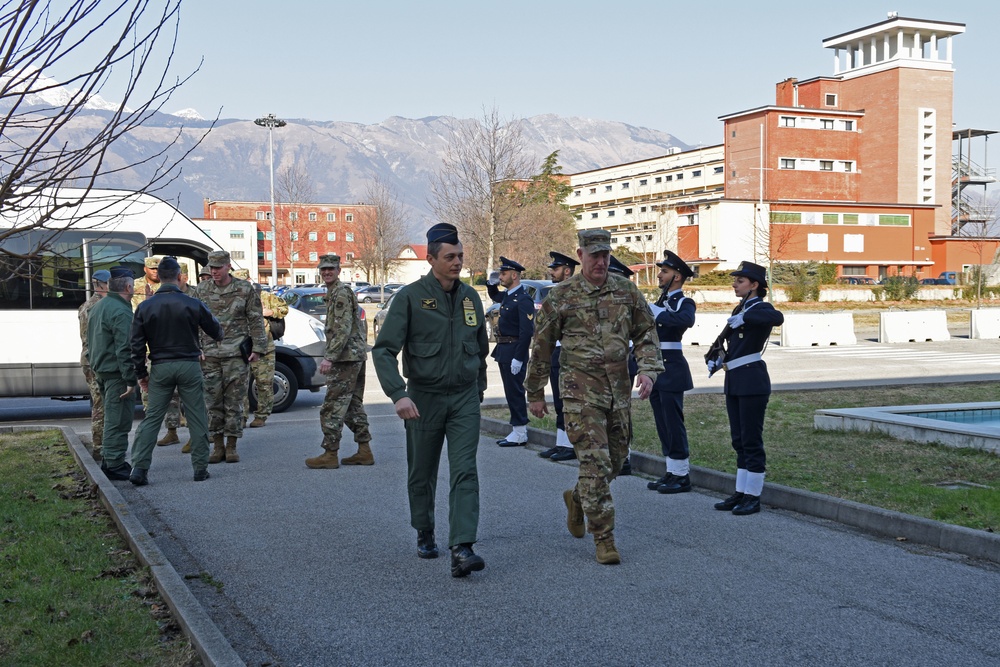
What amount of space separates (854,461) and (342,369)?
515 centimetres

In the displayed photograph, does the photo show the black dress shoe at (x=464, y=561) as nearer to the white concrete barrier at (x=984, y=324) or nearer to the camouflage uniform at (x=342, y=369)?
the camouflage uniform at (x=342, y=369)

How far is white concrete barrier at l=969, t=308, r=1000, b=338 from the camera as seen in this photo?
3244 cm

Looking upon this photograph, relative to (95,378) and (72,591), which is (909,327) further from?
(72,591)

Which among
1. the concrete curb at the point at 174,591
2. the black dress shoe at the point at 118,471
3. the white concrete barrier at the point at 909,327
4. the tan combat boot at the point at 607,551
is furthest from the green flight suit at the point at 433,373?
the white concrete barrier at the point at 909,327

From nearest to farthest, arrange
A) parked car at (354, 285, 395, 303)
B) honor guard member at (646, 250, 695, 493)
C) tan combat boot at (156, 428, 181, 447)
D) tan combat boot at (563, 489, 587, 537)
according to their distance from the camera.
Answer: tan combat boot at (563, 489, 587, 537), honor guard member at (646, 250, 695, 493), tan combat boot at (156, 428, 181, 447), parked car at (354, 285, 395, 303)

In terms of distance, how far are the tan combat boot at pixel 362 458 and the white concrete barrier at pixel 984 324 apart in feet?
88.4

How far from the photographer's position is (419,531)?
6812 millimetres

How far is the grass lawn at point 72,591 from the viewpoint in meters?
4.90

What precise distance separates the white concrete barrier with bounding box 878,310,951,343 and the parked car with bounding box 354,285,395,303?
119ft

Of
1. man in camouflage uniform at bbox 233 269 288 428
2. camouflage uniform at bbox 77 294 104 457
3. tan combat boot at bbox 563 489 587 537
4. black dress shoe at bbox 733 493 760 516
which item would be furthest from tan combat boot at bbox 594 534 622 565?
man in camouflage uniform at bbox 233 269 288 428

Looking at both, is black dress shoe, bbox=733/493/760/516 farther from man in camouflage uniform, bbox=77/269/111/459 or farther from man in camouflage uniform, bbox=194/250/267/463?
man in camouflage uniform, bbox=77/269/111/459

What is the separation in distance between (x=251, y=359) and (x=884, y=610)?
7368mm

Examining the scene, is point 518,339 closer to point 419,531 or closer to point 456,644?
point 419,531

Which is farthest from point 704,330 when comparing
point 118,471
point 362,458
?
point 118,471
